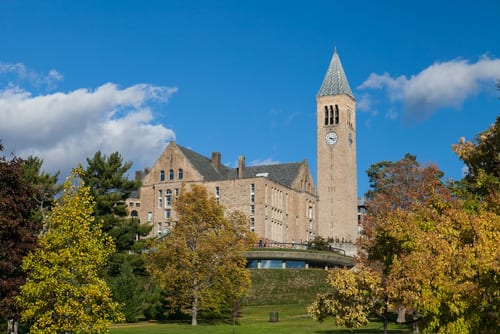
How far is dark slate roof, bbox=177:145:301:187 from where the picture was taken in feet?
317

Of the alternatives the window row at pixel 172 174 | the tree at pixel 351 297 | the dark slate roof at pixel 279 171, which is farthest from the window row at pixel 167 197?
the tree at pixel 351 297

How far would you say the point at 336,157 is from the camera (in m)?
107

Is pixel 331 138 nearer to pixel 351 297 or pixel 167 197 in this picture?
pixel 167 197

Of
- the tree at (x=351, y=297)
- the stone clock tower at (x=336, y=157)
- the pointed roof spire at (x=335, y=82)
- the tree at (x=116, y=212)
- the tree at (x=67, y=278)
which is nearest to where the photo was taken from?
the tree at (x=67, y=278)

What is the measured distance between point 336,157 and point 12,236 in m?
78.4

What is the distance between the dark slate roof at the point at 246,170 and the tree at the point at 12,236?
63242mm

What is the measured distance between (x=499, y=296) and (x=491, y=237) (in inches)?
151

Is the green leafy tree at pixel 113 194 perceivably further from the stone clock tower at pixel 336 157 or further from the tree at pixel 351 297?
the stone clock tower at pixel 336 157

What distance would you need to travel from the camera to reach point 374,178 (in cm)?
8312

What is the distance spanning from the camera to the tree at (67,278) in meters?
30.2

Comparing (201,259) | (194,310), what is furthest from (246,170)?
(194,310)

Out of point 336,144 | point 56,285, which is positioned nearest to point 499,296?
point 56,285

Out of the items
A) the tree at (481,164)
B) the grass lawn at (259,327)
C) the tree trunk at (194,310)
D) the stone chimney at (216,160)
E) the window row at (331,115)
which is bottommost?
the grass lawn at (259,327)

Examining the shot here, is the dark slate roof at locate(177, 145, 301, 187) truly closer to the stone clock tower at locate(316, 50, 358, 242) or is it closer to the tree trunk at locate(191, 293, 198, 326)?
the stone clock tower at locate(316, 50, 358, 242)
